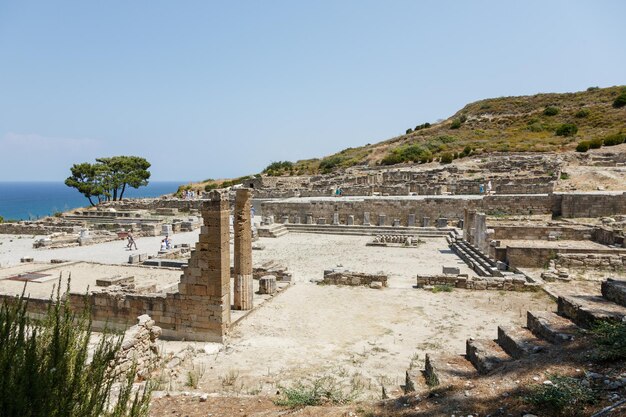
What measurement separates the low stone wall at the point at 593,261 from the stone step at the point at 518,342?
9875 mm

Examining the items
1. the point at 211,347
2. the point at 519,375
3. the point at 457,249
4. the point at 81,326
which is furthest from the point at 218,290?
the point at 457,249

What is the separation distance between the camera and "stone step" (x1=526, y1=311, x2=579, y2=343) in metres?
6.03

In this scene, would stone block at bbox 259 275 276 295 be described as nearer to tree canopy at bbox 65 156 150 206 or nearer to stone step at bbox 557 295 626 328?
stone step at bbox 557 295 626 328

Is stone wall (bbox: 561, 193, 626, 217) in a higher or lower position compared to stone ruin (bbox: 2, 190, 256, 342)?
higher

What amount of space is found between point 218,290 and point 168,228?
66.6 ft

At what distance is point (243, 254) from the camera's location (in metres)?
11.6

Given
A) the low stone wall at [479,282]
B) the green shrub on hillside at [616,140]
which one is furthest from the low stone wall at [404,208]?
the green shrub on hillside at [616,140]

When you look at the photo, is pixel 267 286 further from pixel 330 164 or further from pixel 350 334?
pixel 330 164

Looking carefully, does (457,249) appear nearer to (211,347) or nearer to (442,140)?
(211,347)

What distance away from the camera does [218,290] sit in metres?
9.42

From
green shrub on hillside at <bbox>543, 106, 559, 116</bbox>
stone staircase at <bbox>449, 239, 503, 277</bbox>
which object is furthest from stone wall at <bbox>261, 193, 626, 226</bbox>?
green shrub on hillside at <bbox>543, 106, 559, 116</bbox>

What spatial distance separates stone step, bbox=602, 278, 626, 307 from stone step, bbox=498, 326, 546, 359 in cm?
153

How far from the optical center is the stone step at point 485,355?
19.4 feet

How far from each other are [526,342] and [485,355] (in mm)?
615
